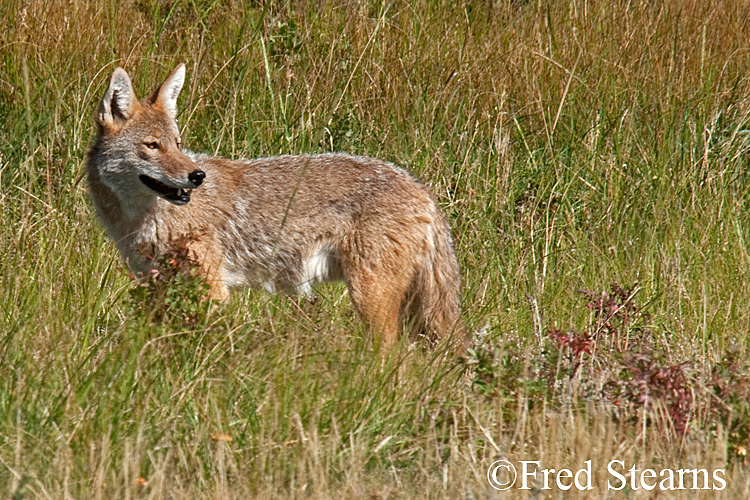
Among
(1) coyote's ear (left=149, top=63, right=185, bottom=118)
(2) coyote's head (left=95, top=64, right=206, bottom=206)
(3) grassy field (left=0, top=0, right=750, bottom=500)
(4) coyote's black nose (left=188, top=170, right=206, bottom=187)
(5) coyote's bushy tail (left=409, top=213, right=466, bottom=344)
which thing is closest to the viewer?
(3) grassy field (left=0, top=0, right=750, bottom=500)

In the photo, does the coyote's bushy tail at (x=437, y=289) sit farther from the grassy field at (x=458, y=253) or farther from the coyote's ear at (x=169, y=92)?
the coyote's ear at (x=169, y=92)

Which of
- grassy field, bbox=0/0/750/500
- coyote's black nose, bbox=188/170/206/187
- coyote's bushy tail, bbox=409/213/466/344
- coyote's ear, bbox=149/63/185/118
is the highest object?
coyote's ear, bbox=149/63/185/118

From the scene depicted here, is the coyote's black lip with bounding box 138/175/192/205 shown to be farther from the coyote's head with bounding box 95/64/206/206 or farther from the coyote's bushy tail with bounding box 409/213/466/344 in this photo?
the coyote's bushy tail with bounding box 409/213/466/344

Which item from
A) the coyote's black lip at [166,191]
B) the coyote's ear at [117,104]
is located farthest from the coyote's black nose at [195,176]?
the coyote's ear at [117,104]

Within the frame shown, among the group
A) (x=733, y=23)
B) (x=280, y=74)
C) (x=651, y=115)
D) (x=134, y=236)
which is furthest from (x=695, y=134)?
(x=134, y=236)

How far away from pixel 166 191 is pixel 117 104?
21.3 inches

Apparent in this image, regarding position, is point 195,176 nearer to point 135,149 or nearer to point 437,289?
point 135,149

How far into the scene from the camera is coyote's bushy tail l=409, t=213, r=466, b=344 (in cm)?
537

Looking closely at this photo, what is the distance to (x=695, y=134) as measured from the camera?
687 cm

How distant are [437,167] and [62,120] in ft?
8.20

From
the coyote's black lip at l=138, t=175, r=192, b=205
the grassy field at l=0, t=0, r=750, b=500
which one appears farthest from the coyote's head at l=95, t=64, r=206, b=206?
the grassy field at l=0, t=0, r=750, b=500

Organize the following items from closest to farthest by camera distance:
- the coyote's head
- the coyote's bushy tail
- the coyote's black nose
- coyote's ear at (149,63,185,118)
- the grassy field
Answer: the grassy field < the coyote's black nose < the coyote's head < the coyote's bushy tail < coyote's ear at (149,63,185,118)

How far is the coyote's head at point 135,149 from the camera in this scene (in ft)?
17.0

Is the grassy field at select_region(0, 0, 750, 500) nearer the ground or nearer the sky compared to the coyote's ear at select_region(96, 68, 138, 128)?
nearer the ground
